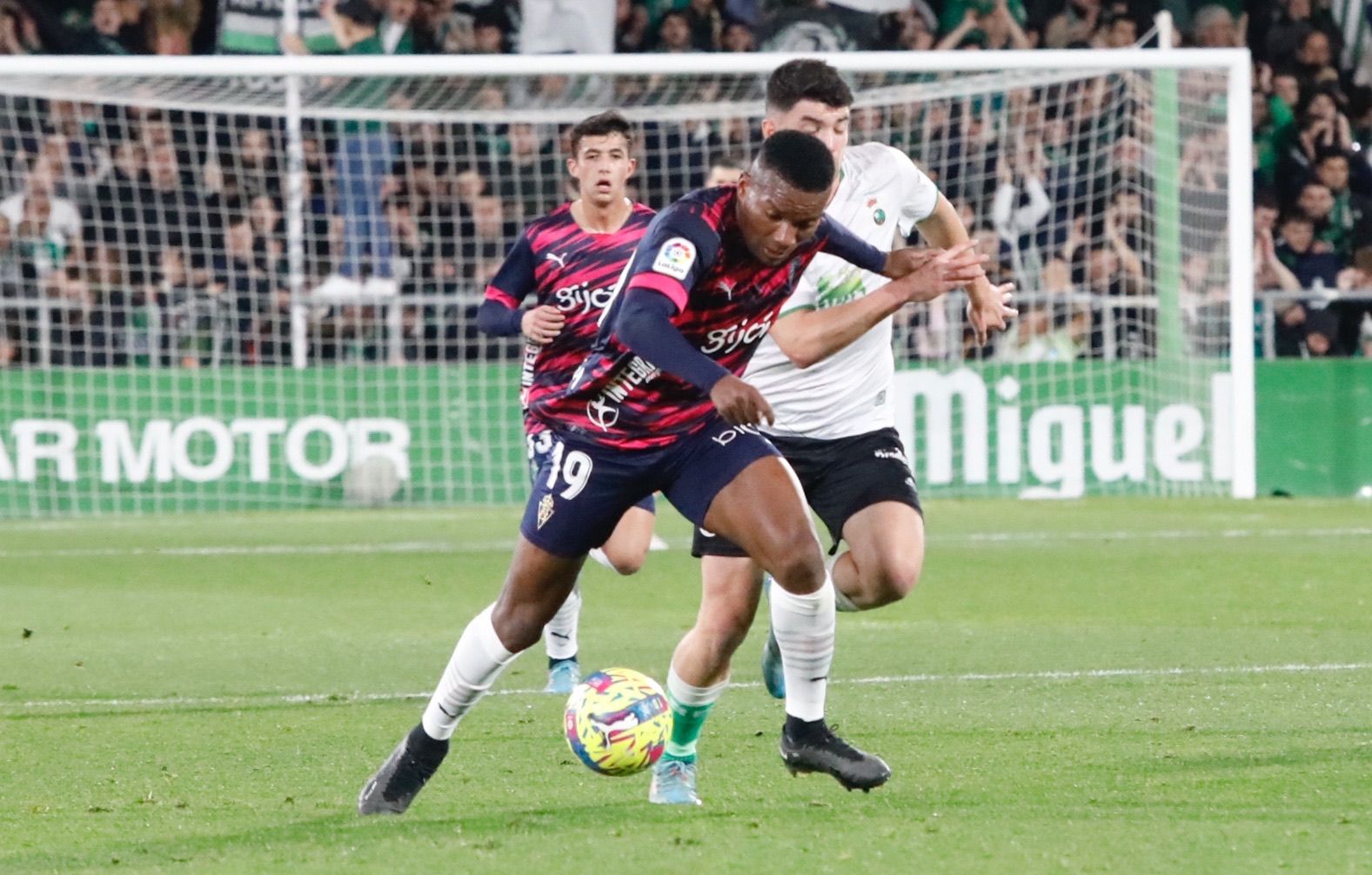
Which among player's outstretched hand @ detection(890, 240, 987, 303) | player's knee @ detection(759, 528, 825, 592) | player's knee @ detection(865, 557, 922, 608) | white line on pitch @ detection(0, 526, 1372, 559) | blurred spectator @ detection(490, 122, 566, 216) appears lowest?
white line on pitch @ detection(0, 526, 1372, 559)

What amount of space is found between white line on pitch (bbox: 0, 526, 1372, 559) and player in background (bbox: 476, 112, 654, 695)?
544 cm

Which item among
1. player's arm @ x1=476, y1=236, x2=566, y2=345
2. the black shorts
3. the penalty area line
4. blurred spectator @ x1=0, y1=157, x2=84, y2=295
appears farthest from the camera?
blurred spectator @ x1=0, y1=157, x2=84, y2=295

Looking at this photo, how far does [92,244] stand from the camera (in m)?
17.9

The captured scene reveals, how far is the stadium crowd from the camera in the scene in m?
17.6

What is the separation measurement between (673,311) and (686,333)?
12.0 inches

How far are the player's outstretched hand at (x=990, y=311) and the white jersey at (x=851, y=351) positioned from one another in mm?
700

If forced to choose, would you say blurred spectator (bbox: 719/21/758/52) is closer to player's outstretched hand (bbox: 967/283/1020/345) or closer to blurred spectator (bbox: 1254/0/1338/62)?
blurred spectator (bbox: 1254/0/1338/62)

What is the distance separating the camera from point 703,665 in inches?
237

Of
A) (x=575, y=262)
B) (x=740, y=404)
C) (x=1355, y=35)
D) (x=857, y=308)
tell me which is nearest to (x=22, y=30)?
(x=575, y=262)

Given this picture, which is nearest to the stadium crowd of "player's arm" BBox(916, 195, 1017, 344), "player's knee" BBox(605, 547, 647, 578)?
"player's knee" BBox(605, 547, 647, 578)

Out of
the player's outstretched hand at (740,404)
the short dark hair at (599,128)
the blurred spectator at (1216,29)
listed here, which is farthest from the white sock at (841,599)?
the blurred spectator at (1216,29)

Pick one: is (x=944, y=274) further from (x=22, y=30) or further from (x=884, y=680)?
(x=22, y=30)

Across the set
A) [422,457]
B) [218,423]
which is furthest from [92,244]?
[422,457]

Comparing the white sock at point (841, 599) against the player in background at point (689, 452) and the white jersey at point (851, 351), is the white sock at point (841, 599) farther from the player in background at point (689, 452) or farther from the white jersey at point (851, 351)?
the player in background at point (689, 452)
